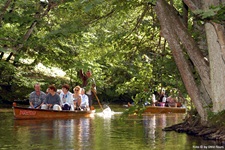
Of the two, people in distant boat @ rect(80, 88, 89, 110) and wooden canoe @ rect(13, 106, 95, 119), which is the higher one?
people in distant boat @ rect(80, 88, 89, 110)

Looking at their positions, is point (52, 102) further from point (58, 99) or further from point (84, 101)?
point (84, 101)

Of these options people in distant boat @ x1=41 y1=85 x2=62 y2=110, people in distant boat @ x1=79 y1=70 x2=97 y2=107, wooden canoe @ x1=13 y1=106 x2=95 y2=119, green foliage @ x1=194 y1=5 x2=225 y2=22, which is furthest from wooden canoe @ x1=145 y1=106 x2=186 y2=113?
green foliage @ x1=194 y1=5 x2=225 y2=22

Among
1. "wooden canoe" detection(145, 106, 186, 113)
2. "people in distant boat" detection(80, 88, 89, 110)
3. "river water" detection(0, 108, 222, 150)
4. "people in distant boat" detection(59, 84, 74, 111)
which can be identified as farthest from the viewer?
"wooden canoe" detection(145, 106, 186, 113)

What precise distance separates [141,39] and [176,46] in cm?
339

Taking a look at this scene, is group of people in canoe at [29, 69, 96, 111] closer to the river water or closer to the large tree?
the river water

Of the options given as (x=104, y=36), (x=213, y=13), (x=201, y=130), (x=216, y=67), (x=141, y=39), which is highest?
(x=104, y=36)

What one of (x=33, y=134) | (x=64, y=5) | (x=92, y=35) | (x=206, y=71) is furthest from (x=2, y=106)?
(x=206, y=71)

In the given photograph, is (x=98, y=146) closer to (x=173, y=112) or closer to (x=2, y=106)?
(x=173, y=112)

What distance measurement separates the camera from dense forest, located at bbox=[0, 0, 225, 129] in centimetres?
1413

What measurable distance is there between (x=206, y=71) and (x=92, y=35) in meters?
8.61

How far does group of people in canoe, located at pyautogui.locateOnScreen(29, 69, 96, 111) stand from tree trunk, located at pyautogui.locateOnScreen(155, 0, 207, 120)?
8.81m

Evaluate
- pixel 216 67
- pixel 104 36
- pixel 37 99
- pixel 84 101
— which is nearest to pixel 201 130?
pixel 216 67

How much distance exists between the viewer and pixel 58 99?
23.3 m

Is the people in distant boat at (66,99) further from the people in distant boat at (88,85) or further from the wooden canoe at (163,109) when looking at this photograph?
the wooden canoe at (163,109)
